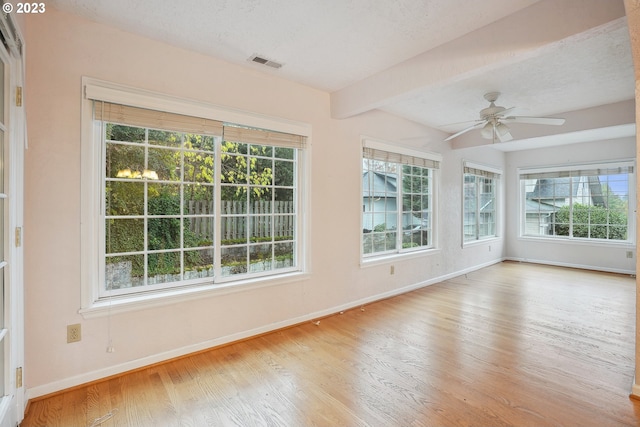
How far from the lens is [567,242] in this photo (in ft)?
21.1

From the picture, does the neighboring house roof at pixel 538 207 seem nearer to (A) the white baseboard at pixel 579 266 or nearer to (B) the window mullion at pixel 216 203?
(A) the white baseboard at pixel 579 266

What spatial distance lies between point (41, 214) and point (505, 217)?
26.5ft


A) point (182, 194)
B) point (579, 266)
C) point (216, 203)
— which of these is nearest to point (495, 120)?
point (216, 203)

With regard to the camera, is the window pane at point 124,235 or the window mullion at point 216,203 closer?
the window pane at point 124,235

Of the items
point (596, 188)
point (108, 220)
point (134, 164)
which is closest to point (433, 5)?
point (134, 164)

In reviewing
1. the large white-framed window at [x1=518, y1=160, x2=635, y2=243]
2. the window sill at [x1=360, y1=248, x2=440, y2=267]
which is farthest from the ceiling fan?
the large white-framed window at [x1=518, y1=160, x2=635, y2=243]

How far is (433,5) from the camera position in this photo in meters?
2.09

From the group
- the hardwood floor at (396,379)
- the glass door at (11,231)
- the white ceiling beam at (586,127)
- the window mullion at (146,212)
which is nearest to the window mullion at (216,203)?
the window mullion at (146,212)

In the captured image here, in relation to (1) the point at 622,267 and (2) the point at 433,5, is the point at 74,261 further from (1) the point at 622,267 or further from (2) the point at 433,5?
(1) the point at 622,267

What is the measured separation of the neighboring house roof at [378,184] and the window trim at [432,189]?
25cm

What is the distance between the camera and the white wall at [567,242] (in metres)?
5.78

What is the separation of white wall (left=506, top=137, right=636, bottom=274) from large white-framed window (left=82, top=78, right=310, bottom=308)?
19.3 ft

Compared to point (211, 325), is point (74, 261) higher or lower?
higher

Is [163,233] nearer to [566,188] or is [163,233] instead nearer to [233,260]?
[233,260]
